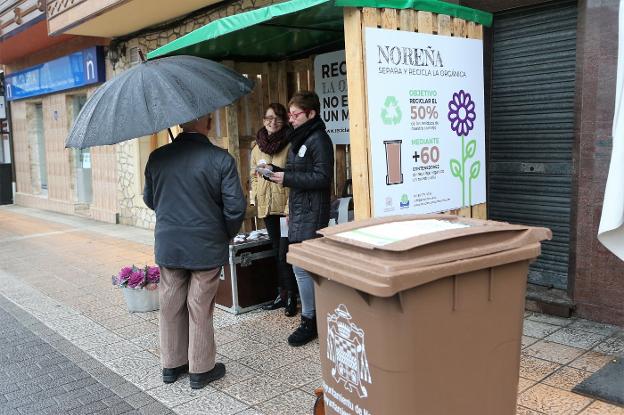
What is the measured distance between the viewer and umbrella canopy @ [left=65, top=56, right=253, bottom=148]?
11.3 ft

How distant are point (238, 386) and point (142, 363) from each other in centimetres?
93

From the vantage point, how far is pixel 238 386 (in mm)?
3914

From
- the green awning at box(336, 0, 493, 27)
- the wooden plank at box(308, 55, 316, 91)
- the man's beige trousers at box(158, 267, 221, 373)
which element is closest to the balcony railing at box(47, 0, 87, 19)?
the wooden plank at box(308, 55, 316, 91)

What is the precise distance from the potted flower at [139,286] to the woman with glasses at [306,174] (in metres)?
1.74

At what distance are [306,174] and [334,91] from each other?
1639 mm

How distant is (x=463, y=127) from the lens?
4.52m

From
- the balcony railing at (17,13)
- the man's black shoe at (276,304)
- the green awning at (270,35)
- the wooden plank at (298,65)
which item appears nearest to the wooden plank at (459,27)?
the green awning at (270,35)

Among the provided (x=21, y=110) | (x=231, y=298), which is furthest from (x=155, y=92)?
(x=21, y=110)

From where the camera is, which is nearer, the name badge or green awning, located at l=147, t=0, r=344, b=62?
green awning, located at l=147, t=0, r=344, b=62

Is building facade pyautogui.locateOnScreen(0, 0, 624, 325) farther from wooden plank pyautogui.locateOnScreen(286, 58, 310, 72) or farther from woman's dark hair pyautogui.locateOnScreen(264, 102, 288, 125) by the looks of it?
woman's dark hair pyautogui.locateOnScreen(264, 102, 288, 125)

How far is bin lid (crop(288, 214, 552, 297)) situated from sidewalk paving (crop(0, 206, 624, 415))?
4.54 ft

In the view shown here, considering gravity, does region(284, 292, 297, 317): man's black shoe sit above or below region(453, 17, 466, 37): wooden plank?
below

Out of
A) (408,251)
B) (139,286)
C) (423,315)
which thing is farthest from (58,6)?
(423,315)

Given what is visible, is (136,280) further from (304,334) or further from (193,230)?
(193,230)
